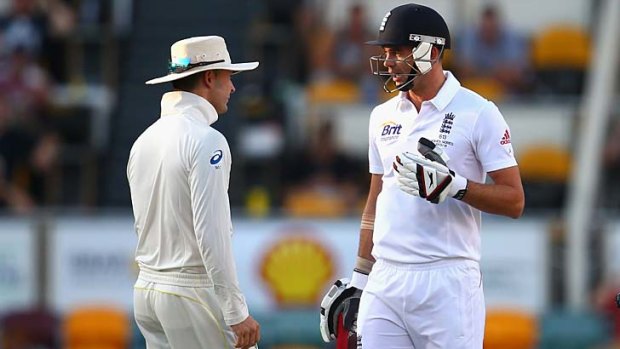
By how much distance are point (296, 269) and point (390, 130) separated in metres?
6.48

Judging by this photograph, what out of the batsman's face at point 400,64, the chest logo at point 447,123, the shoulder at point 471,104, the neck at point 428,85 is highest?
the batsman's face at point 400,64

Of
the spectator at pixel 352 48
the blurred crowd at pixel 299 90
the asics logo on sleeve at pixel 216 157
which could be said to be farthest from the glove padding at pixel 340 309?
the spectator at pixel 352 48

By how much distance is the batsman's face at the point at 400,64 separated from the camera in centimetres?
604

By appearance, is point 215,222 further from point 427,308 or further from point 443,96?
point 443,96

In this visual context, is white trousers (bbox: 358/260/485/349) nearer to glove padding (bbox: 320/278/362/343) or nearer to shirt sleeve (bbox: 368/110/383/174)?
glove padding (bbox: 320/278/362/343)

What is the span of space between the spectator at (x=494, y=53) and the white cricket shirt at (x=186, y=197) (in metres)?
8.39

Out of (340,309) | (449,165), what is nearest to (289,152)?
(340,309)

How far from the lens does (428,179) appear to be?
570cm

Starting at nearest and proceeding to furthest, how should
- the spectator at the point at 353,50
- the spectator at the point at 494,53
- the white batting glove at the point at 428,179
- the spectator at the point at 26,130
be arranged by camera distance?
the white batting glove at the point at 428,179 < the spectator at the point at 26,130 < the spectator at the point at 494,53 < the spectator at the point at 353,50

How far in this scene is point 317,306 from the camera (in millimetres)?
12453

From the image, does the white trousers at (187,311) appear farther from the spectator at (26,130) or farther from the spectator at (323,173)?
the spectator at (26,130)

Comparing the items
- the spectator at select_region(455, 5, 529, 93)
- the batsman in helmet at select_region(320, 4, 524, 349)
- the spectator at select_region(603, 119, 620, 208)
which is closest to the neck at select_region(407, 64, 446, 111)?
the batsman in helmet at select_region(320, 4, 524, 349)

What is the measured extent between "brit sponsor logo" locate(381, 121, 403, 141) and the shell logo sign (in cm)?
632

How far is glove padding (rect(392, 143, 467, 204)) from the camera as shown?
5695 millimetres
